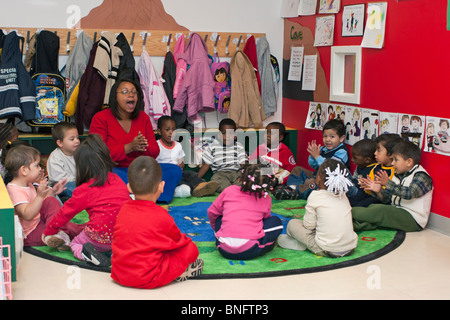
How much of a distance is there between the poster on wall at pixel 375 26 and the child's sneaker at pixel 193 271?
2448 mm

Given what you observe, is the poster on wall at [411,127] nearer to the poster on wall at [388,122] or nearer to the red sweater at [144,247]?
the poster on wall at [388,122]

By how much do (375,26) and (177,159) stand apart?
6.68ft

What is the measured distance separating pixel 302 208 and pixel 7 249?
96.8 inches

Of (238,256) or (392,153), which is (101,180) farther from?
(392,153)

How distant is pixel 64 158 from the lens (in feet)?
14.7

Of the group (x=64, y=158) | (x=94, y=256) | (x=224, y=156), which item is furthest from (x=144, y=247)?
(x=224, y=156)

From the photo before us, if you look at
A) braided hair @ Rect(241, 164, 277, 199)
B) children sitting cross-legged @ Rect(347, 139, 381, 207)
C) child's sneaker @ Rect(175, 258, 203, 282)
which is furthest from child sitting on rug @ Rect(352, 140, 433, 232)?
child's sneaker @ Rect(175, 258, 203, 282)

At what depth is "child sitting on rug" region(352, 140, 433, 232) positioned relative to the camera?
3.99 metres

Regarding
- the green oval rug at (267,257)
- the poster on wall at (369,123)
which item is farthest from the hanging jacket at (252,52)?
the green oval rug at (267,257)

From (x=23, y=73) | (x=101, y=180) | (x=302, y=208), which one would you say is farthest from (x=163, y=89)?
(x=101, y=180)

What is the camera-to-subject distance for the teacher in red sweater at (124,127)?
461 centimetres

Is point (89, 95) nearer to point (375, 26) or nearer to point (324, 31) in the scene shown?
point (324, 31)

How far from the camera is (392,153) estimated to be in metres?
4.16

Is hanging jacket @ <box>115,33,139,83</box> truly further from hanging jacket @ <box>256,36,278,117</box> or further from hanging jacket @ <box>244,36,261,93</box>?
hanging jacket @ <box>256,36,278,117</box>
